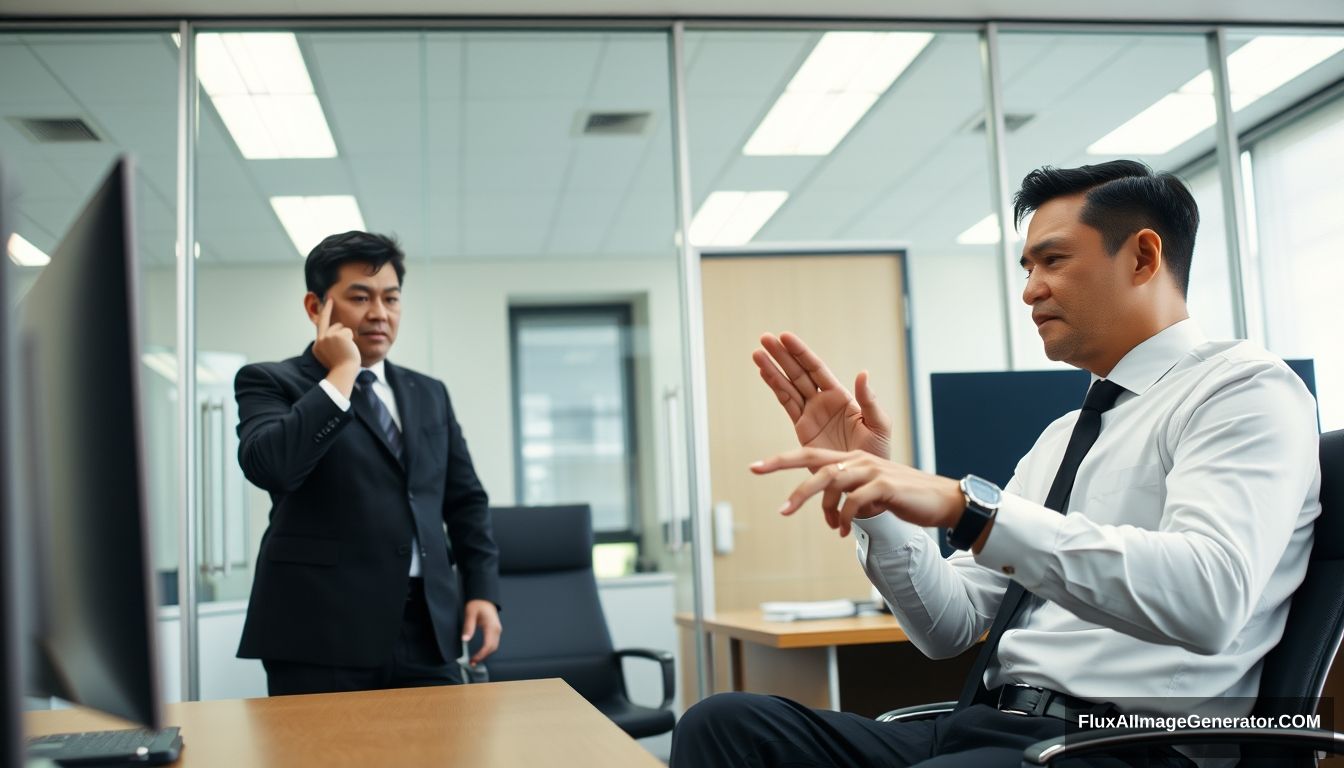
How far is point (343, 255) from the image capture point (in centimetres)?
248

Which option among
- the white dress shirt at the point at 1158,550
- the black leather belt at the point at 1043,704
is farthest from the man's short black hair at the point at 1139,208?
the black leather belt at the point at 1043,704

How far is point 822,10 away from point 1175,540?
11.5ft

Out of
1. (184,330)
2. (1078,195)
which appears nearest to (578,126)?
(184,330)

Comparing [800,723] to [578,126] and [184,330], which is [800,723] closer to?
[184,330]

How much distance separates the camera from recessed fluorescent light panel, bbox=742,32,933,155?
14.9 feet

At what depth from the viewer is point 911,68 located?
461 centimetres

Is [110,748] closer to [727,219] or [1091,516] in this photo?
[1091,516]

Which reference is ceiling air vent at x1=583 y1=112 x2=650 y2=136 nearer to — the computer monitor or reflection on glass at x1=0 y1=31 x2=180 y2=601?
reflection on glass at x1=0 y1=31 x2=180 y2=601

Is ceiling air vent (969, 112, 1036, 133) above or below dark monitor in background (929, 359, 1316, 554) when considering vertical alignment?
above

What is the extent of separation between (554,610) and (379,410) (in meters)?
1.53

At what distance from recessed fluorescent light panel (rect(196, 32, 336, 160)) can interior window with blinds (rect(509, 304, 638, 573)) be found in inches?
49.0

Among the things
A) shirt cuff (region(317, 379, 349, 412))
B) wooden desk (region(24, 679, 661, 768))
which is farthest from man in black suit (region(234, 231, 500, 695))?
wooden desk (region(24, 679, 661, 768))

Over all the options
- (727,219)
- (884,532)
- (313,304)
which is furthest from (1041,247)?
(727,219)

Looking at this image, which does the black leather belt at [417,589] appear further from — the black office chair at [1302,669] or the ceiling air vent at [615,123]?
the ceiling air vent at [615,123]
